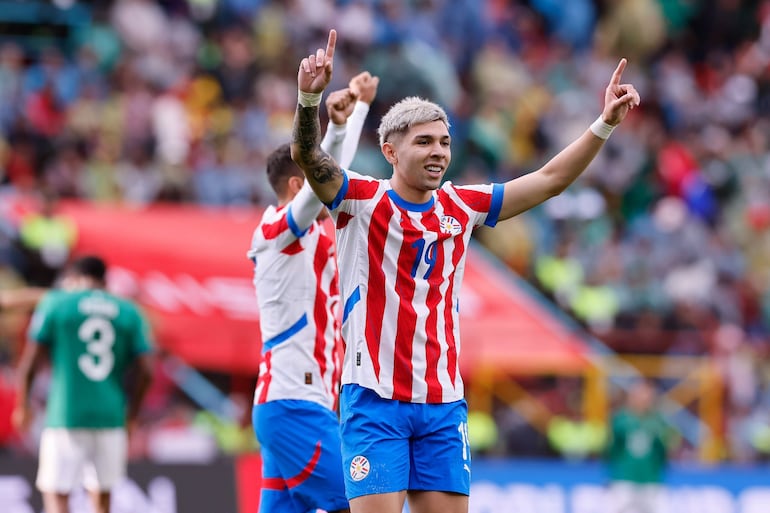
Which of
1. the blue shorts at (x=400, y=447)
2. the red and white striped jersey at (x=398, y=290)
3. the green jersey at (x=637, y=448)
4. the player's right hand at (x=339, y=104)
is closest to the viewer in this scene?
the blue shorts at (x=400, y=447)

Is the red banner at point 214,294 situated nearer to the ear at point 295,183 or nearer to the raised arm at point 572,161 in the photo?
the ear at point 295,183

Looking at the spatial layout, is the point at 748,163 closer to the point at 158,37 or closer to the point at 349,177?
the point at 158,37

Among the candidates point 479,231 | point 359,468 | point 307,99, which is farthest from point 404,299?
point 479,231

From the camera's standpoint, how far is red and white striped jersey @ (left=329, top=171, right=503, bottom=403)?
6.64 metres

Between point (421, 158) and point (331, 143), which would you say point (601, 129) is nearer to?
point (421, 158)

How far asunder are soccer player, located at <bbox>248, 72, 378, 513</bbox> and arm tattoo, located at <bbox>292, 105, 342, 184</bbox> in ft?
3.44

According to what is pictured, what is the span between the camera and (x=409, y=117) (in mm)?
6770

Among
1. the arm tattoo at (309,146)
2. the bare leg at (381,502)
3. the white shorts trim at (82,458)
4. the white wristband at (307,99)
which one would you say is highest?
the white wristband at (307,99)

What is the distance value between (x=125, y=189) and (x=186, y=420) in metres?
3.69

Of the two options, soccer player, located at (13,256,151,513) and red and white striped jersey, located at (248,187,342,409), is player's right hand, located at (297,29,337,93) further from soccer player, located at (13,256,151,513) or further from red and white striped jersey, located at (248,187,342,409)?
soccer player, located at (13,256,151,513)

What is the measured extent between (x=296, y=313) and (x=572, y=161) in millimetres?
1929

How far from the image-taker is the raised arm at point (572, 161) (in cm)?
683

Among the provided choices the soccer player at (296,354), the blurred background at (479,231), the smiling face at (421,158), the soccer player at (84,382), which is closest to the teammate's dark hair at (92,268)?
the soccer player at (84,382)

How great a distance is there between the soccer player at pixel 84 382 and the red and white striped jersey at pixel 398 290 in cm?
406
